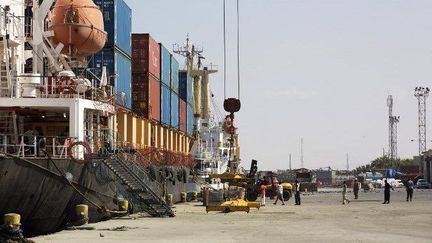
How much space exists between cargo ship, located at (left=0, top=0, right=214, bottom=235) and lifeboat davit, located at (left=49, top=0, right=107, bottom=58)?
39 millimetres

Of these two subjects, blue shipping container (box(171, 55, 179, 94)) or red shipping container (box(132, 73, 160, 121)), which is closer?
red shipping container (box(132, 73, 160, 121))

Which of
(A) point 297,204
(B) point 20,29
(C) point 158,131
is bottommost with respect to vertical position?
(A) point 297,204

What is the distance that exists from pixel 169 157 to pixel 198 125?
26171 mm

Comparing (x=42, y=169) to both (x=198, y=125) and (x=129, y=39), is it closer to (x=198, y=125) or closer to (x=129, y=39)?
(x=129, y=39)

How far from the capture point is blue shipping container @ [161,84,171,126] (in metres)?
52.3

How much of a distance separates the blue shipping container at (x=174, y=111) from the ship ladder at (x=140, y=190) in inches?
951

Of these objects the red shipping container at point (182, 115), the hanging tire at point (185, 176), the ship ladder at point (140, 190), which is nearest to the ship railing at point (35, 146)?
the ship ladder at point (140, 190)

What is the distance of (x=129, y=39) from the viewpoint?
42938 mm

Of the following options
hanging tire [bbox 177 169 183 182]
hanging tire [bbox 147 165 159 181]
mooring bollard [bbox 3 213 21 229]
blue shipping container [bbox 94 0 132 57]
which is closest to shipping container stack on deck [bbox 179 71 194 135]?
hanging tire [bbox 177 169 183 182]

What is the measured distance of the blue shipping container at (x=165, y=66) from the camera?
52.6m

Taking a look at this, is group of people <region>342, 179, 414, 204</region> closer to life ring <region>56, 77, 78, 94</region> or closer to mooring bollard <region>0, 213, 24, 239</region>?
life ring <region>56, 77, 78, 94</region>

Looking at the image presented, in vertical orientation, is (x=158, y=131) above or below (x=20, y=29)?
below

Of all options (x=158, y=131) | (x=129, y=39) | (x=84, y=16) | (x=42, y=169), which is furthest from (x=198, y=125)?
(x=42, y=169)

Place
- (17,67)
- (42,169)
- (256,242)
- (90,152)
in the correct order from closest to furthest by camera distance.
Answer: (256,242) → (42,169) → (90,152) → (17,67)
